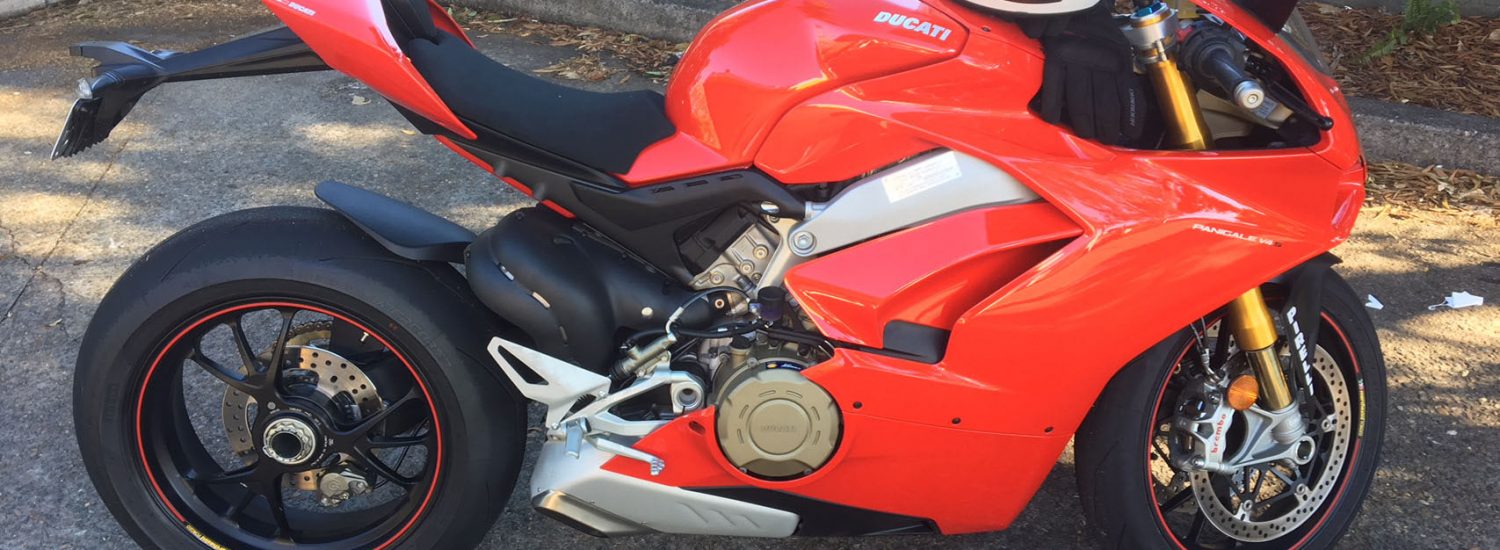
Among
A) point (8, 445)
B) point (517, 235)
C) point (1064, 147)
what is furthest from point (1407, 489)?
point (8, 445)

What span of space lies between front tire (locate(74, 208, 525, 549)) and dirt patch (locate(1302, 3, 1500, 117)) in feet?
13.3

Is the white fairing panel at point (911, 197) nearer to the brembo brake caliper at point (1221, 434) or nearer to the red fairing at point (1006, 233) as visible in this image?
the red fairing at point (1006, 233)

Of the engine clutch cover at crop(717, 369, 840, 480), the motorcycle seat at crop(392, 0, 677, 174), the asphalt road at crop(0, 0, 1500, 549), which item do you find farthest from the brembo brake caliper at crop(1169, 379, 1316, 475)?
the motorcycle seat at crop(392, 0, 677, 174)

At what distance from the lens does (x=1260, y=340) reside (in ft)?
7.57

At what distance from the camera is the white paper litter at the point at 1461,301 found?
12.3 ft

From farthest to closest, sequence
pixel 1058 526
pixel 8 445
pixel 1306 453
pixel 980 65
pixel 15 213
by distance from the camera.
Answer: pixel 15 213, pixel 8 445, pixel 1058 526, pixel 1306 453, pixel 980 65

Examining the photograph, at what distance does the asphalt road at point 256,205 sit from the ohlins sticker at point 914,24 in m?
1.22

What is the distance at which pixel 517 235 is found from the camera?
234cm

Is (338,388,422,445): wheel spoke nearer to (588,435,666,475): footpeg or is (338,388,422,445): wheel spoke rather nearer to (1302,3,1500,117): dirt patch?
(588,435,666,475): footpeg

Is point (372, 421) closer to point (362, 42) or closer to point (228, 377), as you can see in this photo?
point (228, 377)

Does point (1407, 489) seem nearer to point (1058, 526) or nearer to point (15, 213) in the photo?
point (1058, 526)

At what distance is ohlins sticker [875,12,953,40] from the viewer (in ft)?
6.81

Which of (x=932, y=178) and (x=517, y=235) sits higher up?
(x=932, y=178)

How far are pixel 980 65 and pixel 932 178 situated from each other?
211 mm
